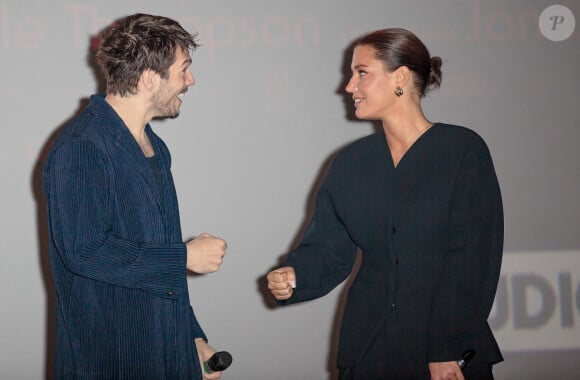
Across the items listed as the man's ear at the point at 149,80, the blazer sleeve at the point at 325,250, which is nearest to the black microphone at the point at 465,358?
the blazer sleeve at the point at 325,250

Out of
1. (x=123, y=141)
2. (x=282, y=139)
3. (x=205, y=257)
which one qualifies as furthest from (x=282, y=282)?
(x=282, y=139)

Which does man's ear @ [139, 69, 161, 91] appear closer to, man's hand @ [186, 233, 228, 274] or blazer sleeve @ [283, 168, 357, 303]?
man's hand @ [186, 233, 228, 274]

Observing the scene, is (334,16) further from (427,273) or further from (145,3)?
(427,273)

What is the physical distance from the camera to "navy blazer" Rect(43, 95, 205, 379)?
1598 millimetres

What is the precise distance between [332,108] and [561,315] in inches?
57.3

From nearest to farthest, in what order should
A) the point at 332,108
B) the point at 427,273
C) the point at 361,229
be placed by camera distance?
the point at 427,273 → the point at 361,229 → the point at 332,108

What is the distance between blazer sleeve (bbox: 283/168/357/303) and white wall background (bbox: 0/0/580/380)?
1.03 meters

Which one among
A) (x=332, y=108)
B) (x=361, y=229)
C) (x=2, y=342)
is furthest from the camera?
(x=332, y=108)

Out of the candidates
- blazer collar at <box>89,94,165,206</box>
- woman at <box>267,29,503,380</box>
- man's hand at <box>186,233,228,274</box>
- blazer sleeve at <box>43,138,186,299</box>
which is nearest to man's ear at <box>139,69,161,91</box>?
blazer collar at <box>89,94,165,206</box>

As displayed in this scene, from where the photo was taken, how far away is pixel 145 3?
2.95 meters

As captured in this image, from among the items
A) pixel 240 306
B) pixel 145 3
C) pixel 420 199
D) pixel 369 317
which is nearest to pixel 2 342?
pixel 240 306

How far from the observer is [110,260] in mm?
1611

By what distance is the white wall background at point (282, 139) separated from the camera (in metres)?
2.91

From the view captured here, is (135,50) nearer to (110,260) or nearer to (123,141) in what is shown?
(123,141)
